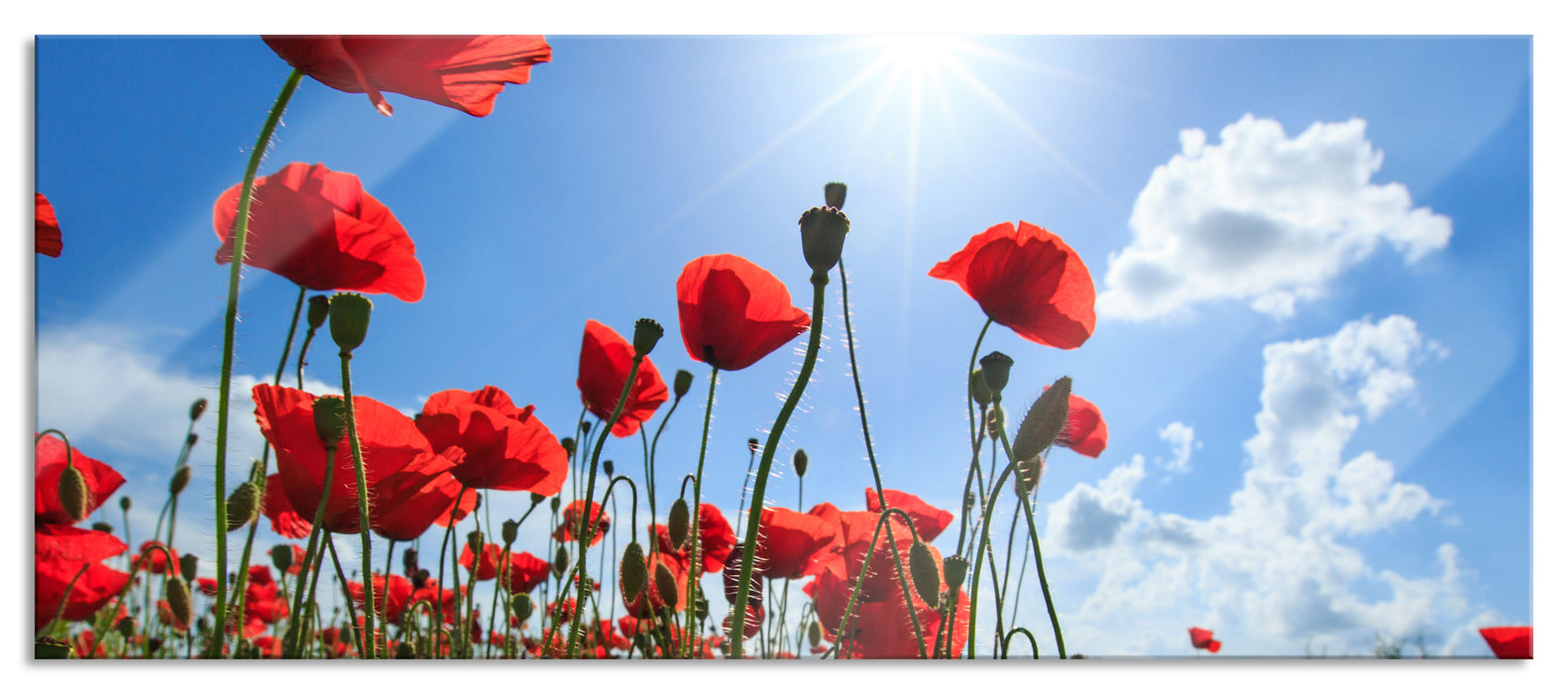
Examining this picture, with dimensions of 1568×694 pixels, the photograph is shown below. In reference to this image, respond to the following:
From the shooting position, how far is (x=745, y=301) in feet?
3.90

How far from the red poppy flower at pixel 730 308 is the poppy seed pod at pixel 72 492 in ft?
2.87

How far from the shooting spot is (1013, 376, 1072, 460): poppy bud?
103 centimetres

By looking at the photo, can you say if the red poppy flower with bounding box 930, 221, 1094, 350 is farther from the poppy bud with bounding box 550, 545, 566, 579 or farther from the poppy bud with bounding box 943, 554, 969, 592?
the poppy bud with bounding box 550, 545, 566, 579

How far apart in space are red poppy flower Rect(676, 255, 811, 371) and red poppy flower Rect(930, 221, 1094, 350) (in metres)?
0.28

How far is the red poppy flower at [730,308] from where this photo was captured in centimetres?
119

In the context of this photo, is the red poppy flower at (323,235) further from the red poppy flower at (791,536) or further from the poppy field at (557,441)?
the red poppy flower at (791,536)

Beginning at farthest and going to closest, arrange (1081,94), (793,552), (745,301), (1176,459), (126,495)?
(1081,94)
(1176,459)
(126,495)
(793,552)
(745,301)

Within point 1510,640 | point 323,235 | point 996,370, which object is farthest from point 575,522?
point 1510,640

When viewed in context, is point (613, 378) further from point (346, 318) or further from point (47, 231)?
point (47, 231)

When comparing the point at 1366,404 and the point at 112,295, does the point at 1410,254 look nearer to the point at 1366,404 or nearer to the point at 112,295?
the point at 1366,404

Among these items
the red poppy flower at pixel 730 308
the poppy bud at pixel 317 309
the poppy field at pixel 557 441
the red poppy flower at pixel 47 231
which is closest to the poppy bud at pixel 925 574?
the poppy field at pixel 557 441

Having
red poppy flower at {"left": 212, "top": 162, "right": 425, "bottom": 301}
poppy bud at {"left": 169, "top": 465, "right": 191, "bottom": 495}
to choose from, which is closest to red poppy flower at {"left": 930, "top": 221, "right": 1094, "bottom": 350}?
red poppy flower at {"left": 212, "top": 162, "right": 425, "bottom": 301}

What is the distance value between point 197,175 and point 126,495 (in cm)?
56
